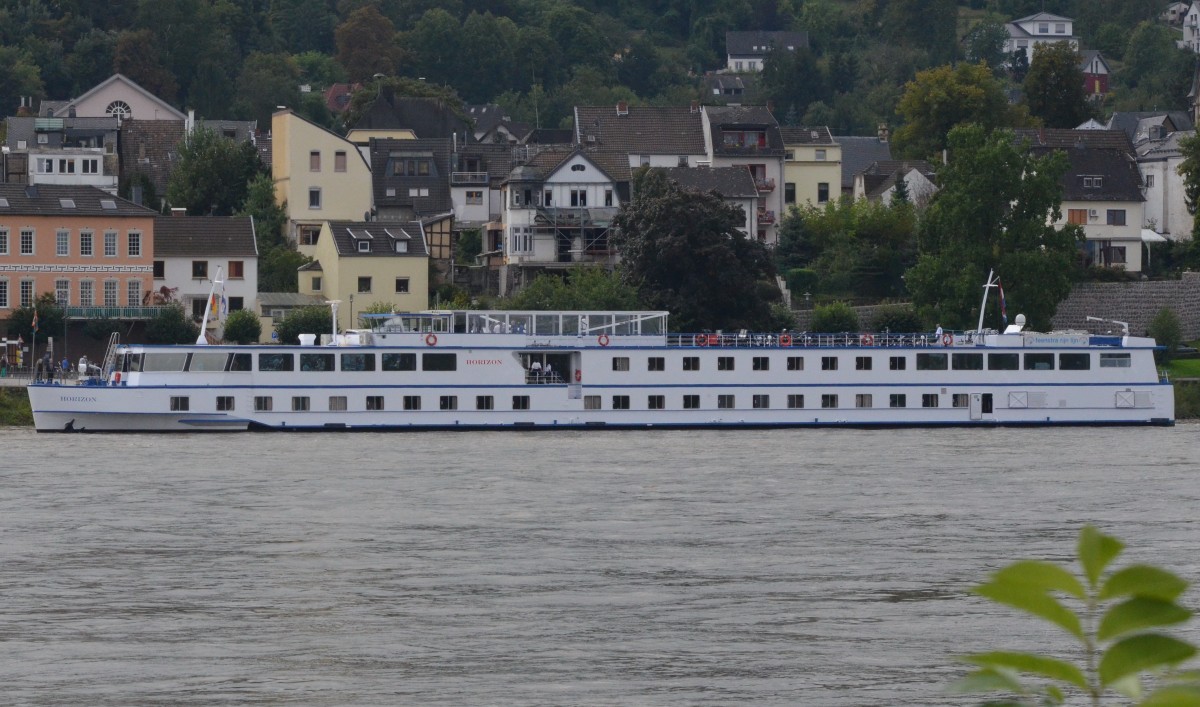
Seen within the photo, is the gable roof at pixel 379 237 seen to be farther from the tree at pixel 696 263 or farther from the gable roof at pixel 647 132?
the gable roof at pixel 647 132

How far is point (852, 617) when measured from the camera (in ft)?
64.0

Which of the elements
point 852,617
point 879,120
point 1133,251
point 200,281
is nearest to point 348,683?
point 852,617

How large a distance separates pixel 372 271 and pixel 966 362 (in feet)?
75.9

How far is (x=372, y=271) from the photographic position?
224 feet

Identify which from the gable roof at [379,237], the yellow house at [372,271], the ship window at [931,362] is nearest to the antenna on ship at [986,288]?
the ship window at [931,362]

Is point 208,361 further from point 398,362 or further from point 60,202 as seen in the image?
point 60,202

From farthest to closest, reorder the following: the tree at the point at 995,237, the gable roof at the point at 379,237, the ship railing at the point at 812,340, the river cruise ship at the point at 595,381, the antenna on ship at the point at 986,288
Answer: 1. the gable roof at the point at 379,237
2. the tree at the point at 995,237
3. the antenna on ship at the point at 986,288
4. the ship railing at the point at 812,340
5. the river cruise ship at the point at 595,381

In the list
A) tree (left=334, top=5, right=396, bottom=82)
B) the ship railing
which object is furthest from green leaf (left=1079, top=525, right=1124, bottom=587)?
tree (left=334, top=5, right=396, bottom=82)

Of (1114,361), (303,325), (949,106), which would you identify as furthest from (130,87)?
(1114,361)

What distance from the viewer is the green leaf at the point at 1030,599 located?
2.62 metres

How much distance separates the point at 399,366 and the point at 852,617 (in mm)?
32834

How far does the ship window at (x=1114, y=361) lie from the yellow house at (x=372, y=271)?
24350mm

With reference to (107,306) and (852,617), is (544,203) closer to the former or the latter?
(107,306)

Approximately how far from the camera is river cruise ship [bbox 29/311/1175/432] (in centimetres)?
5059
